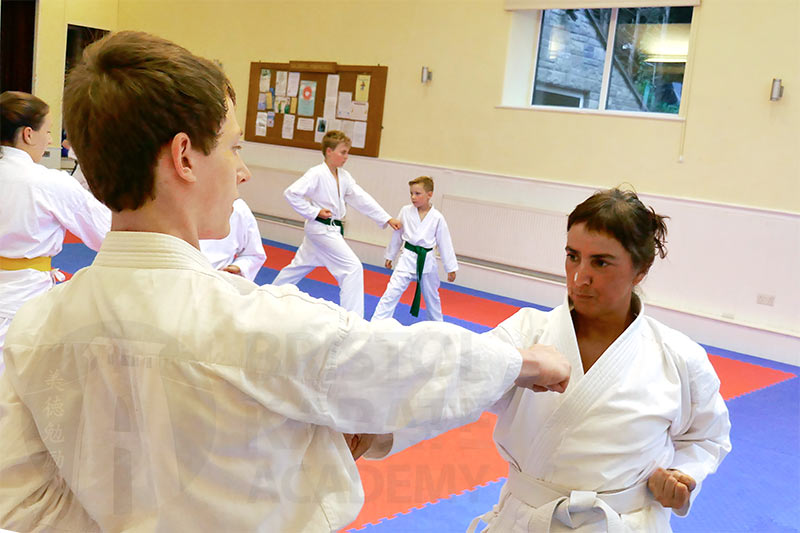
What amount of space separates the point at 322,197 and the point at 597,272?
5.57 metres

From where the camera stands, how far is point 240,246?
167 inches

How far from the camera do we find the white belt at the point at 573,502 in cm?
167

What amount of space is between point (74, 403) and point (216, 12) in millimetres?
11923

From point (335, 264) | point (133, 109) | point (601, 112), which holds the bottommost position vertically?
point (335, 264)

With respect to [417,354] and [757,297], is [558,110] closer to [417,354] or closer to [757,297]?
[757,297]

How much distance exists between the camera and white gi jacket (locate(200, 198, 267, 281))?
4.15 metres

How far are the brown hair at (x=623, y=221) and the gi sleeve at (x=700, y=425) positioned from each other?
0.85 ft

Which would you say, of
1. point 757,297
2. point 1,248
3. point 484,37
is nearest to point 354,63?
point 484,37

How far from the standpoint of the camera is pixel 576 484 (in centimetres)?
171

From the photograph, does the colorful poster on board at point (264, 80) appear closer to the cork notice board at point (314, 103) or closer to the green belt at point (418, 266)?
the cork notice board at point (314, 103)

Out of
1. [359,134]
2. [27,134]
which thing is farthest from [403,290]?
[359,134]

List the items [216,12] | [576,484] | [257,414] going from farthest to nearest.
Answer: [216,12]
[576,484]
[257,414]

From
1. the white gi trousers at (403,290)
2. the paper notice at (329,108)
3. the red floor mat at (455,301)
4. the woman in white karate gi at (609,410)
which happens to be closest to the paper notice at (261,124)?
the paper notice at (329,108)

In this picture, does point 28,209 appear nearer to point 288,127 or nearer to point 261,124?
point 288,127
